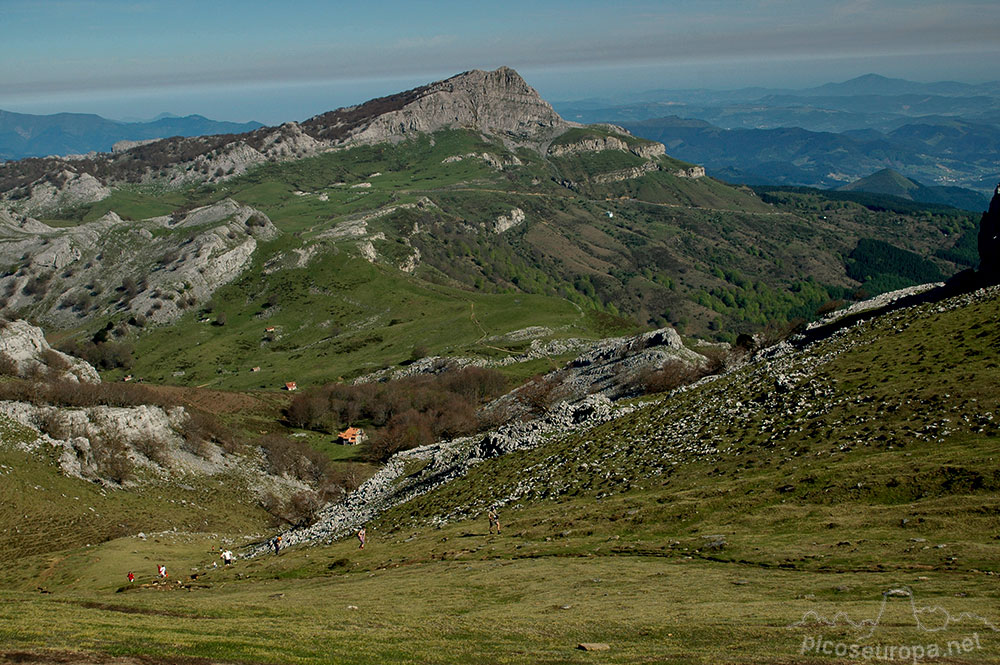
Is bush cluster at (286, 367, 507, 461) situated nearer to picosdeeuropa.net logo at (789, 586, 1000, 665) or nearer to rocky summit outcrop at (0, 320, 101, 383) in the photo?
rocky summit outcrop at (0, 320, 101, 383)

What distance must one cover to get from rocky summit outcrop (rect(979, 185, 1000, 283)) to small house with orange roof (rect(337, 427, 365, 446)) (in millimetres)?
92760

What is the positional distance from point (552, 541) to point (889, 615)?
850 inches

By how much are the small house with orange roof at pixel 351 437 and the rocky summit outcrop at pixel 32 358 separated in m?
45.7

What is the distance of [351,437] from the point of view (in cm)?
11906

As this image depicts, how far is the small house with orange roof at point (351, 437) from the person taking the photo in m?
119

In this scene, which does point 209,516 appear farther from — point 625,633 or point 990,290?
point 990,290

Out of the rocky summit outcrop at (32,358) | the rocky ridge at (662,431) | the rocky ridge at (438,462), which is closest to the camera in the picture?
the rocky ridge at (662,431)

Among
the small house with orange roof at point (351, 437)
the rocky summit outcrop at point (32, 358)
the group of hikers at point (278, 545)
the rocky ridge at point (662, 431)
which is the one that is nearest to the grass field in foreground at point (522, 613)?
the group of hikers at point (278, 545)

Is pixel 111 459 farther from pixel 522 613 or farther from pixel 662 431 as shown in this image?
pixel 522 613

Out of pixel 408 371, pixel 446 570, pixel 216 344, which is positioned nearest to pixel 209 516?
pixel 446 570

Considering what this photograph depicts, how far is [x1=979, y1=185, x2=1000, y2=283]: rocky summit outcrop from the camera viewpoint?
76.2m

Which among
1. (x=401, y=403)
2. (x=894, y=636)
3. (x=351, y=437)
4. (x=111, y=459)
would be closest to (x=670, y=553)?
(x=894, y=636)

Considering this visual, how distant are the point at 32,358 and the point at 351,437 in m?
63.1

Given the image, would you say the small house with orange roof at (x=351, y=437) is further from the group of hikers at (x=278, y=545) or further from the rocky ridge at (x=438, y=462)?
the group of hikers at (x=278, y=545)
